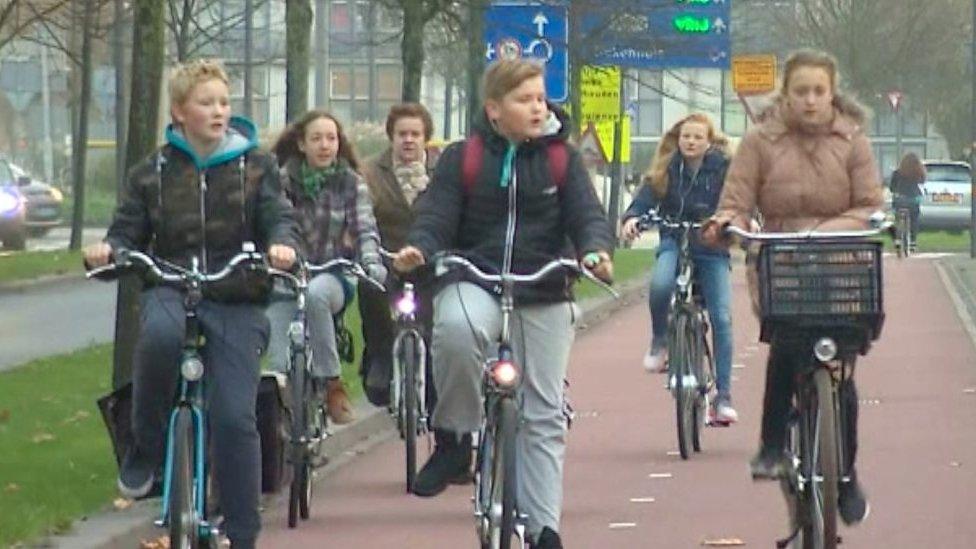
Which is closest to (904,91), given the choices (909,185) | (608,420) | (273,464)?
(909,185)

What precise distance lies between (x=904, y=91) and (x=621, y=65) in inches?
1315

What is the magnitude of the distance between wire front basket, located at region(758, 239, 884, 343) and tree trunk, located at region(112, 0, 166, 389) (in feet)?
18.7

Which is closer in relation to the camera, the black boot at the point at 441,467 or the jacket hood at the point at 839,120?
the jacket hood at the point at 839,120

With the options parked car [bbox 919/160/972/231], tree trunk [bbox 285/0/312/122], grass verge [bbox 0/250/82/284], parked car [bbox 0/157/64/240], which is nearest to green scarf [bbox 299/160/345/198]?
tree trunk [bbox 285/0/312/122]

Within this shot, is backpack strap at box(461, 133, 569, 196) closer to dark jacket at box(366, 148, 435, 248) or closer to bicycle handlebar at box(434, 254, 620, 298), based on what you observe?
bicycle handlebar at box(434, 254, 620, 298)

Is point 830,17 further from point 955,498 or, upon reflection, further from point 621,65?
point 955,498

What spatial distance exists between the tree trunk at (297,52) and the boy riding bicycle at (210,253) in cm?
1448

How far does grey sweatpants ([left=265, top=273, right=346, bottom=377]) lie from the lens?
12.1 m

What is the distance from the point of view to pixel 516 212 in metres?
9.00

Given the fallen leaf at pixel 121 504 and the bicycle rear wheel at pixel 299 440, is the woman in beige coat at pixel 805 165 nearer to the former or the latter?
the bicycle rear wheel at pixel 299 440

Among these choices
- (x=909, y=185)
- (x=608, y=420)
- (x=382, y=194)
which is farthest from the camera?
(x=909, y=185)

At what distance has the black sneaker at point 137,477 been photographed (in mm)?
8906

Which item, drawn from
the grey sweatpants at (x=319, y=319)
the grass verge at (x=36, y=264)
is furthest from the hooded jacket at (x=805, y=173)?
the grass verge at (x=36, y=264)

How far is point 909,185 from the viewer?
5038cm
